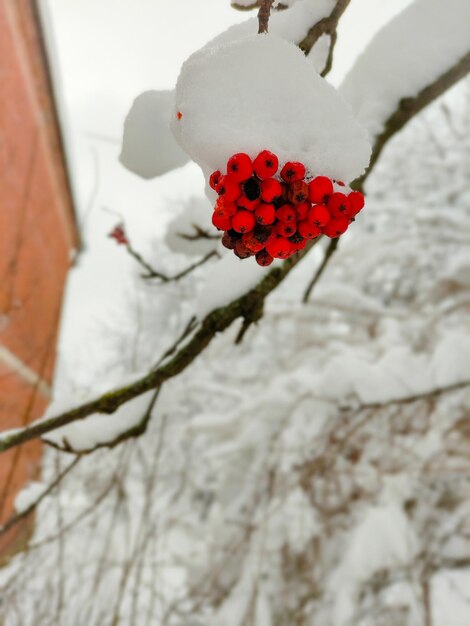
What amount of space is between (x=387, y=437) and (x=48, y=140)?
273 inches

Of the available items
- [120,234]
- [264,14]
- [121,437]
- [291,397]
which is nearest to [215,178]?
[264,14]

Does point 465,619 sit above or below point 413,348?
below

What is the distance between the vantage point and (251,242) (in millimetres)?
780

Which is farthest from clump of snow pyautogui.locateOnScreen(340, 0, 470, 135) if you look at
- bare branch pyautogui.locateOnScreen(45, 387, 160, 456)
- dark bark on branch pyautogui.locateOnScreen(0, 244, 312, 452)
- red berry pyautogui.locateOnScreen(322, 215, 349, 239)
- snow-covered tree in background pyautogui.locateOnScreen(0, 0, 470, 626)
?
bare branch pyautogui.locateOnScreen(45, 387, 160, 456)

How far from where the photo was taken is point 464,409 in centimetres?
498

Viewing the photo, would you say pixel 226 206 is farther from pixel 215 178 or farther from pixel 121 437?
pixel 121 437

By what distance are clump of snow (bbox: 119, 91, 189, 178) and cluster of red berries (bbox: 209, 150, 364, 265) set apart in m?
0.66

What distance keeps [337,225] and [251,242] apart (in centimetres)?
16

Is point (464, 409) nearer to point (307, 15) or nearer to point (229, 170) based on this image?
point (307, 15)

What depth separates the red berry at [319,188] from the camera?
0.77m

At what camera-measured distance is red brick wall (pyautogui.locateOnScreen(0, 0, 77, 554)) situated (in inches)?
223

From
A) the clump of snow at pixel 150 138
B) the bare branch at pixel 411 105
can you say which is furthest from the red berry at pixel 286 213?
the bare branch at pixel 411 105

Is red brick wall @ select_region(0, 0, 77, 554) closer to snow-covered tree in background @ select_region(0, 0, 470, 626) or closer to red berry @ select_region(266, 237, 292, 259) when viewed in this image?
snow-covered tree in background @ select_region(0, 0, 470, 626)

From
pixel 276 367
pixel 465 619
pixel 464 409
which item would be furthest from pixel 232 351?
pixel 465 619
